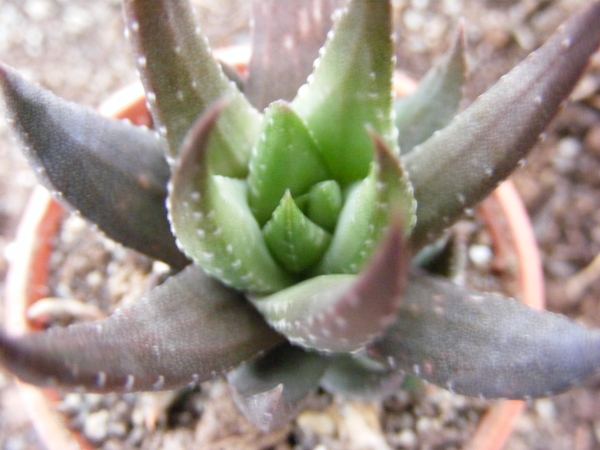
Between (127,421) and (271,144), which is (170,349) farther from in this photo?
(127,421)

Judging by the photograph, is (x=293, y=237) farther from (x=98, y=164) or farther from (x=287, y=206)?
(x=98, y=164)

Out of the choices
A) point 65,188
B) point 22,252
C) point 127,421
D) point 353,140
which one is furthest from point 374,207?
point 22,252

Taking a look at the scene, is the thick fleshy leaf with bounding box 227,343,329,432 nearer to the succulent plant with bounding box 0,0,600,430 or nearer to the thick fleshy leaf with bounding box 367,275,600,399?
the succulent plant with bounding box 0,0,600,430

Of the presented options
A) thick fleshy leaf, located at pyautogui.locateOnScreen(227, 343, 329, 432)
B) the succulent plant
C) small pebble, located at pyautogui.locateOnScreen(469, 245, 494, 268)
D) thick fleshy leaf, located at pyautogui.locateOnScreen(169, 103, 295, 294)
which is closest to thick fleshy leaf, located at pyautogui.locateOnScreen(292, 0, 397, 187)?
the succulent plant

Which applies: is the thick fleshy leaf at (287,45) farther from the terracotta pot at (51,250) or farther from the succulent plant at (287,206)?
the terracotta pot at (51,250)

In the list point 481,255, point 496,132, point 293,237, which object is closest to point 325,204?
point 293,237
